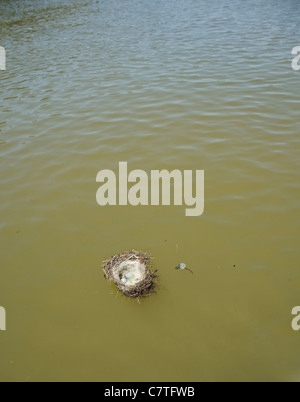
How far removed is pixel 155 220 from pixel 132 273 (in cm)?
93

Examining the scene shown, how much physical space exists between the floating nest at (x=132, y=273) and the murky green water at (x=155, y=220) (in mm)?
107

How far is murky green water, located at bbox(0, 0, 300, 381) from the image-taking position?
282cm

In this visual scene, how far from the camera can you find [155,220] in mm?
4062

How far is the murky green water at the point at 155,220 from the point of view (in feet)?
9.25

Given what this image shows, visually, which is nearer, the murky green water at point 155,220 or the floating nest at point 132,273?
the murky green water at point 155,220

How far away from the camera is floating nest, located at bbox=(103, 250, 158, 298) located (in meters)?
3.15

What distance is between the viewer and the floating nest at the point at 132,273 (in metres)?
3.15

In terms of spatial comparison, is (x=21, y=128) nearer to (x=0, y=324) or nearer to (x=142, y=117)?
(x=142, y=117)

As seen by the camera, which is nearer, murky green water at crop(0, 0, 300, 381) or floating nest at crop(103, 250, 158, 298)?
murky green water at crop(0, 0, 300, 381)

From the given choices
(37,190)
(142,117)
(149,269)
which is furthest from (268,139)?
(37,190)

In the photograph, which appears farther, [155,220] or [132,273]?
[155,220]

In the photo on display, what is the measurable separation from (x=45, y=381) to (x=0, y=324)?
30.9 inches

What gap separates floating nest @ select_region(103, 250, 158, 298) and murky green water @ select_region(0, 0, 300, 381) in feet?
0.35

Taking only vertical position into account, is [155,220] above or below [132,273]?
above
